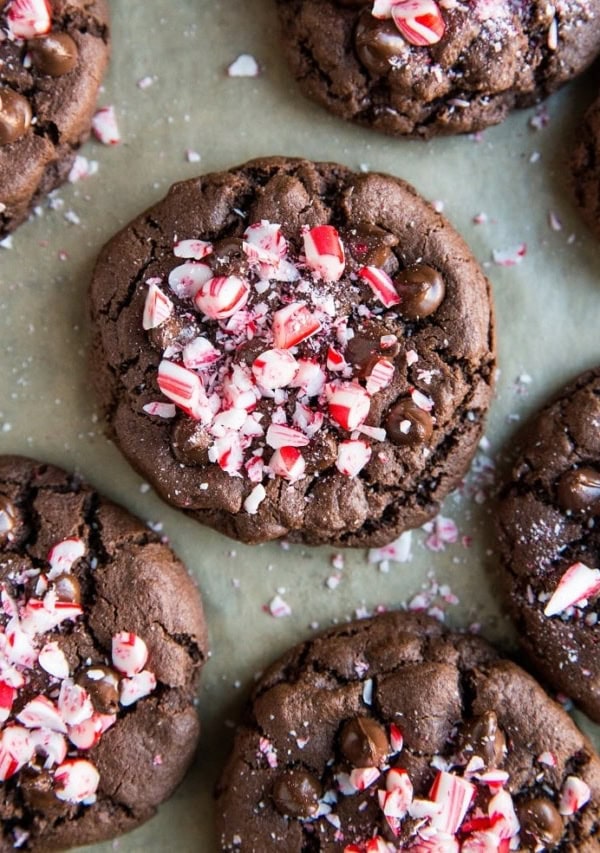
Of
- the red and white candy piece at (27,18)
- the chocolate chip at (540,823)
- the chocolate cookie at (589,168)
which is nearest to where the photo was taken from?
the chocolate chip at (540,823)

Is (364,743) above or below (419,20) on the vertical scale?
below

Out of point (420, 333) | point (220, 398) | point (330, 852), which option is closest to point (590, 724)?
point (330, 852)

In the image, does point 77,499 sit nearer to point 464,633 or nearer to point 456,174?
A: point 464,633

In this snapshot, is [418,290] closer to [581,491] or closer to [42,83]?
[581,491]

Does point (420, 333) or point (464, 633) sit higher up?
point (420, 333)

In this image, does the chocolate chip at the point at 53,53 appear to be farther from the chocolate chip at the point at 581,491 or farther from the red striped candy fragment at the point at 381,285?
the chocolate chip at the point at 581,491

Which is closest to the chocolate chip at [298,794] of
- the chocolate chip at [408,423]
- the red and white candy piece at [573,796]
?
the red and white candy piece at [573,796]

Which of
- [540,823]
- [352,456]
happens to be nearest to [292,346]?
[352,456]
